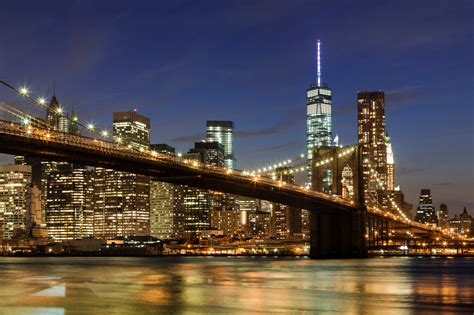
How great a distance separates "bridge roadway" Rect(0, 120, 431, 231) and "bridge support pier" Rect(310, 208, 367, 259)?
1.01 metres

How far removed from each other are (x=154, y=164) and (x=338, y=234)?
27673mm

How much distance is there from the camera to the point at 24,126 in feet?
194

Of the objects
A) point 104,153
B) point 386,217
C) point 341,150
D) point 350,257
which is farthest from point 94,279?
point 386,217

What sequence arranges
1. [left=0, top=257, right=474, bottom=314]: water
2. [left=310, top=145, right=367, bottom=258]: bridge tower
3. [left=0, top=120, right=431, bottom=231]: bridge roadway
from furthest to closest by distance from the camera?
[left=310, top=145, right=367, bottom=258]: bridge tower, [left=0, top=120, right=431, bottom=231]: bridge roadway, [left=0, top=257, right=474, bottom=314]: water

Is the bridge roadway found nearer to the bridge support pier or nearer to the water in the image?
the bridge support pier

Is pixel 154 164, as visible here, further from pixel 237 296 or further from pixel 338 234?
pixel 237 296

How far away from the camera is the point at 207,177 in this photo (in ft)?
255

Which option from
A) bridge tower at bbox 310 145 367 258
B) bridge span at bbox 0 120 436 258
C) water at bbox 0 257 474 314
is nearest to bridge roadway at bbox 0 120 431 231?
bridge span at bbox 0 120 436 258

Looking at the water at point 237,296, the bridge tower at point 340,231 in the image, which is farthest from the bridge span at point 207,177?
the water at point 237,296

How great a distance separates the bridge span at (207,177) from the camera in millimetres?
60344

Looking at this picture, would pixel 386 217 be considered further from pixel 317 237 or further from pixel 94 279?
pixel 94 279

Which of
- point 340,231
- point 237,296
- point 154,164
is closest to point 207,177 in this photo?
point 154,164

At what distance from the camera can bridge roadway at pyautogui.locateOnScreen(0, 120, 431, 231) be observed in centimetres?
5958

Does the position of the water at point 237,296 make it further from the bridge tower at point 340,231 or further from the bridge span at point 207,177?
the bridge tower at point 340,231
